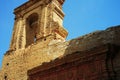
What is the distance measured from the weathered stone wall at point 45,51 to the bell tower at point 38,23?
456 millimetres

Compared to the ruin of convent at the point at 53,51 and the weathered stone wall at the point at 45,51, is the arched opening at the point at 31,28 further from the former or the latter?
the weathered stone wall at the point at 45,51

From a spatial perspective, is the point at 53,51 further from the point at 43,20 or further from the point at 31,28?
the point at 31,28

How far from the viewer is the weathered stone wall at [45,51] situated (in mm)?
7016

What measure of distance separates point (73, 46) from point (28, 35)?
11.6 ft

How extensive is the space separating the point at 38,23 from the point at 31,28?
3.39ft

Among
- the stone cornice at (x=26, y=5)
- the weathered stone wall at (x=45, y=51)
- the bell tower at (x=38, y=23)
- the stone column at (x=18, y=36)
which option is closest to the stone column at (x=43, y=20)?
the bell tower at (x=38, y=23)

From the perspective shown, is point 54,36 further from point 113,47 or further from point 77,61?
point 113,47

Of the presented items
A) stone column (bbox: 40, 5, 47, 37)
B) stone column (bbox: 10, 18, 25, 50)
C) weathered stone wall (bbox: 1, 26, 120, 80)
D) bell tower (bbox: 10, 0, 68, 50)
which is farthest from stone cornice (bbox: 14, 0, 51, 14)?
weathered stone wall (bbox: 1, 26, 120, 80)

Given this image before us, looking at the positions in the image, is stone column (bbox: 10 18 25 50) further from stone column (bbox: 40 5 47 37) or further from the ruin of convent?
stone column (bbox: 40 5 47 37)

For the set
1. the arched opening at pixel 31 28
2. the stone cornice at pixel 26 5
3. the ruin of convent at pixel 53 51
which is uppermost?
the stone cornice at pixel 26 5

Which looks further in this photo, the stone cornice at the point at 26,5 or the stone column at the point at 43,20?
the stone cornice at the point at 26,5

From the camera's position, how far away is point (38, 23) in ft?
33.2

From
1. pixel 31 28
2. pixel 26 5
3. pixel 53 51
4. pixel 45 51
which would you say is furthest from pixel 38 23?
pixel 53 51

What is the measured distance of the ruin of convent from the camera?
647 centimetres
